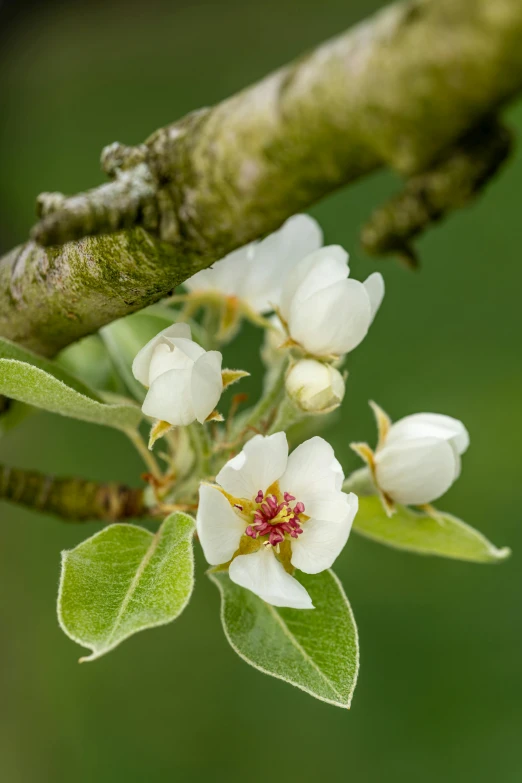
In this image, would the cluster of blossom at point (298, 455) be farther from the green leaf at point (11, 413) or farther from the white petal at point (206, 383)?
the green leaf at point (11, 413)

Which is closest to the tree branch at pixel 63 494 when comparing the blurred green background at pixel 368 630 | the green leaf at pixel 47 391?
the green leaf at pixel 47 391

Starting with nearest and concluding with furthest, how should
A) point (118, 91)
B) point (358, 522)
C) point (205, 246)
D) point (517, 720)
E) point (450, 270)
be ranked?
point (205, 246) → point (358, 522) → point (517, 720) → point (450, 270) → point (118, 91)

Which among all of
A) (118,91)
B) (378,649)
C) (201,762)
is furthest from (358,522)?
(118,91)

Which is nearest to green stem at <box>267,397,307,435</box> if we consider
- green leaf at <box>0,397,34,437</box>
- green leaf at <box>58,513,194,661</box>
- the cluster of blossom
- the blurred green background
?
the cluster of blossom

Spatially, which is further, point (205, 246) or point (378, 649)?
point (378, 649)

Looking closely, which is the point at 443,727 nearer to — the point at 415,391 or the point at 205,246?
the point at 415,391

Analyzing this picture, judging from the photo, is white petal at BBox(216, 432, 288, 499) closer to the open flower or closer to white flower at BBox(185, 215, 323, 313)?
the open flower

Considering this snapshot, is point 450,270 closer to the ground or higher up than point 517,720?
higher up
